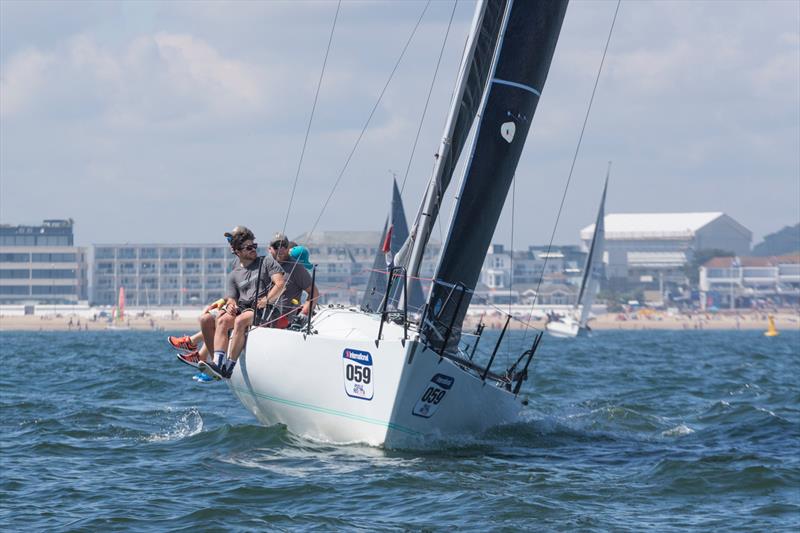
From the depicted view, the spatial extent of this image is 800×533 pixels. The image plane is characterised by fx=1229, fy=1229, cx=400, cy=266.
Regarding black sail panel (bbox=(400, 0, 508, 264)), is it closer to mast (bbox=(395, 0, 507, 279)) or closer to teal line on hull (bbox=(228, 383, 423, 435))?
mast (bbox=(395, 0, 507, 279))

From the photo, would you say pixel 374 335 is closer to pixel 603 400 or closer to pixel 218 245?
pixel 603 400

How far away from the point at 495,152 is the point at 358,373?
8.79 ft

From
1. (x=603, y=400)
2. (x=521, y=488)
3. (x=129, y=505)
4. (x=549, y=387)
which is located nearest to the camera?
(x=129, y=505)

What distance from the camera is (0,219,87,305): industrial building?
141625mm

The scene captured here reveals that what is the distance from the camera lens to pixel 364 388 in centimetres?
1080

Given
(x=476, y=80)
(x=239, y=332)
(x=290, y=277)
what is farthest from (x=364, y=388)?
(x=476, y=80)

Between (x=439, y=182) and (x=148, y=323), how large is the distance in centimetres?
11231

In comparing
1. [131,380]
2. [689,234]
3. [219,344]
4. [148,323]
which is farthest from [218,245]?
[219,344]

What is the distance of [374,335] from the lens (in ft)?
36.3

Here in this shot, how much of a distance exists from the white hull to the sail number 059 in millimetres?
12

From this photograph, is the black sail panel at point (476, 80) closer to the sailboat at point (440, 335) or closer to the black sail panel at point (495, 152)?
the sailboat at point (440, 335)

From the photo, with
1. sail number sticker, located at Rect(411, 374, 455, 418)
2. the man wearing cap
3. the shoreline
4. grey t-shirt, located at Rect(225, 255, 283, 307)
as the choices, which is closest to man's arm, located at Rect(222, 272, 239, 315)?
grey t-shirt, located at Rect(225, 255, 283, 307)

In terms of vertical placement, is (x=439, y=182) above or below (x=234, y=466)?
above

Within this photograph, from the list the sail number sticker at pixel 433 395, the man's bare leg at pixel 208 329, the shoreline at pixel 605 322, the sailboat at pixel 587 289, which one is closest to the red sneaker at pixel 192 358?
the man's bare leg at pixel 208 329
